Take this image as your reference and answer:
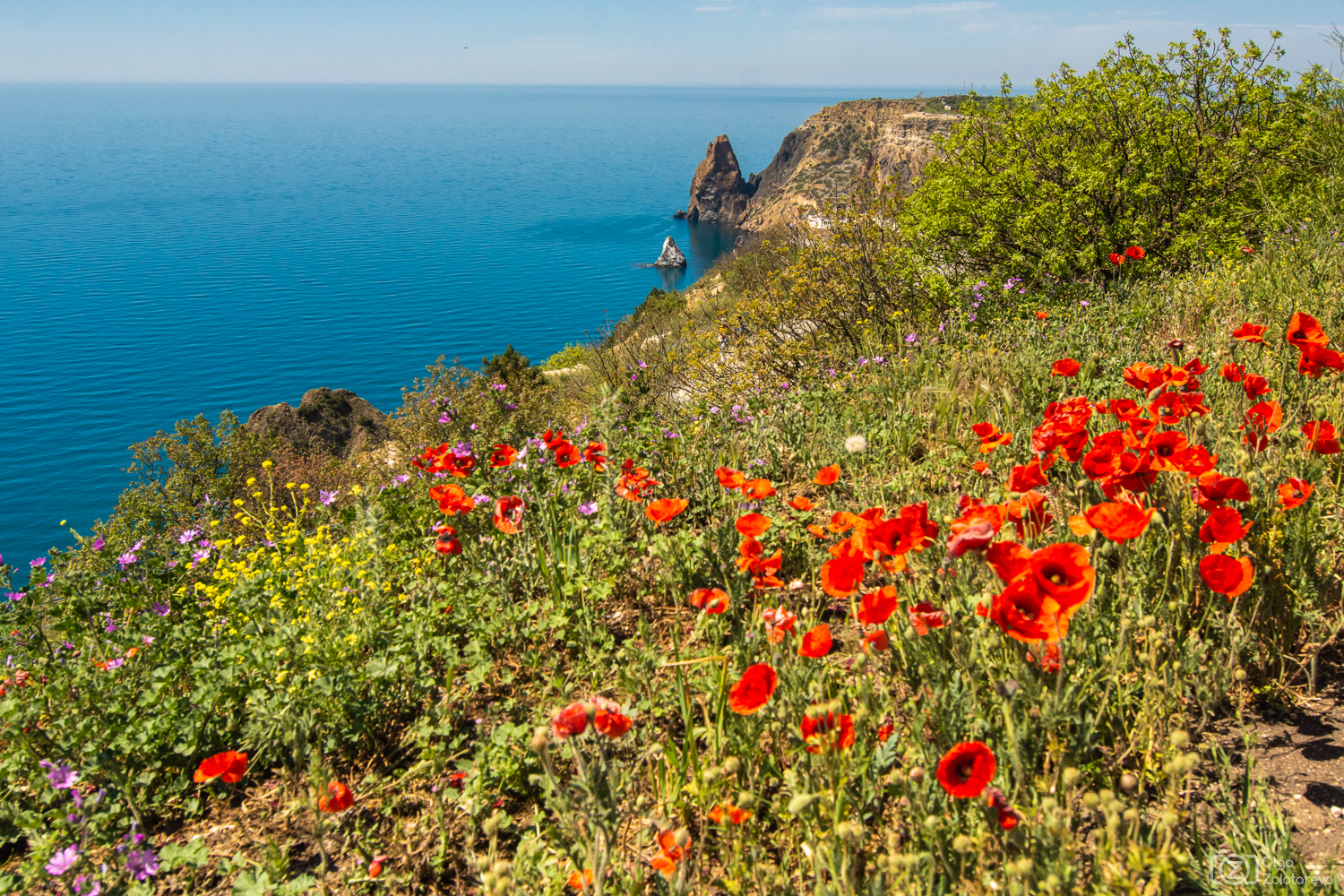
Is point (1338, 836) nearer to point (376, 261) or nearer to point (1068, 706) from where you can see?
point (1068, 706)

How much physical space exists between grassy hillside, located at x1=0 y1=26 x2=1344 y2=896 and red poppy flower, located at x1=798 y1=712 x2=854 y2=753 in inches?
0.5

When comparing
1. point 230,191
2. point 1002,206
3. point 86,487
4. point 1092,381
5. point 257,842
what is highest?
point 230,191

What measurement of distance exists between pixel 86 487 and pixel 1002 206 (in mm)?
47353

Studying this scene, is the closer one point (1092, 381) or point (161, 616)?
point (161, 616)

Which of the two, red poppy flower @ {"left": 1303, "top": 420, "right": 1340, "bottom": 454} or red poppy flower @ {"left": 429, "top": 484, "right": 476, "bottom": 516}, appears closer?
red poppy flower @ {"left": 1303, "top": 420, "right": 1340, "bottom": 454}

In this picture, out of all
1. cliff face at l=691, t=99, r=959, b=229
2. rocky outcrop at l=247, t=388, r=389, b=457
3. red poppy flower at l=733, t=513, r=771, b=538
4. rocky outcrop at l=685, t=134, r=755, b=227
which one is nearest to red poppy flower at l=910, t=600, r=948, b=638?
red poppy flower at l=733, t=513, r=771, b=538

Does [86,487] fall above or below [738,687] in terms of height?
below

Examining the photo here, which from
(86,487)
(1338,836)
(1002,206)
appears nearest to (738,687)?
(1338,836)

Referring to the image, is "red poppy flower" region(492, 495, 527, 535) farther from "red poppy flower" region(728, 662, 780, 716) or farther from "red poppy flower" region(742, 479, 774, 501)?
"red poppy flower" region(728, 662, 780, 716)

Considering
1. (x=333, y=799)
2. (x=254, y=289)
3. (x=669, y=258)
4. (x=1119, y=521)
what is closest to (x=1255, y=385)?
(x=1119, y=521)

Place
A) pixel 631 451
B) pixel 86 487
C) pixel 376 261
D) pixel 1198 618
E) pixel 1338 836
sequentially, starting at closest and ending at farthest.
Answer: pixel 1338 836, pixel 1198 618, pixel 631 451, pixel 86 487, pixel 376 261

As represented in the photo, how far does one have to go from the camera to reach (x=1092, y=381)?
13.4 feet

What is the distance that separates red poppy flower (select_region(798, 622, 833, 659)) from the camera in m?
1.79

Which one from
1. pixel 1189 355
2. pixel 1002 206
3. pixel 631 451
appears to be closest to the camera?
pixel 631 451
